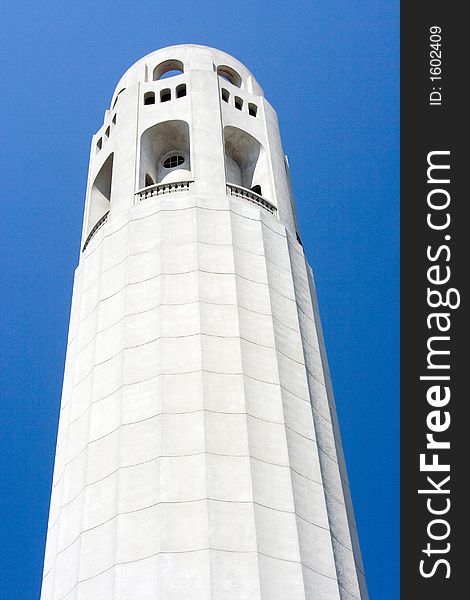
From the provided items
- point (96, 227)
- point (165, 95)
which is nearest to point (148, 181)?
point (96, 227)

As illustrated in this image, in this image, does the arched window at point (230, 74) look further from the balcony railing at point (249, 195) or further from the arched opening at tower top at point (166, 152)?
the balcony railing at point (249, 195)

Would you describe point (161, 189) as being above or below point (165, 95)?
below

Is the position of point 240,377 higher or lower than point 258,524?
higher

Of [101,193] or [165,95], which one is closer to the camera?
[101,193]

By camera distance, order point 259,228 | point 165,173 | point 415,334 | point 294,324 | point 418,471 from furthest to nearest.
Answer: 1. point 165,173
2. point 259,228
3. point 294,324
4. point 415,334
5. point 418,471

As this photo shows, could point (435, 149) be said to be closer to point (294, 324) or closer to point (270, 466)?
point (294, 324)

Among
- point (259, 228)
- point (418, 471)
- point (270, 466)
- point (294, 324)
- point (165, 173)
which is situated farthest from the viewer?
point (165, 173)

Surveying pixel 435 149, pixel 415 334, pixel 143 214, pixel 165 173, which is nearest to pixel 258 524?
pixel 415 334

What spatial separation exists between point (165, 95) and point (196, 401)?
2300cm

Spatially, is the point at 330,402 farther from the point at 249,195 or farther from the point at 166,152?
the point at 166,152

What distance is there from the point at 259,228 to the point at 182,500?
14986 mm

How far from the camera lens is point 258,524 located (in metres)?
29.5

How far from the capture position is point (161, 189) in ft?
142

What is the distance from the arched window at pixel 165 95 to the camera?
164 ft
